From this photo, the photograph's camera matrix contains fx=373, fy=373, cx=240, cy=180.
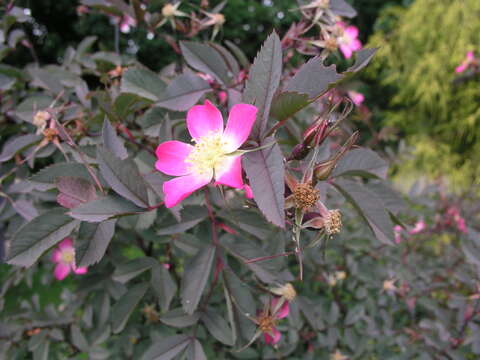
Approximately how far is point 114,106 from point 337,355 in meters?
0.86

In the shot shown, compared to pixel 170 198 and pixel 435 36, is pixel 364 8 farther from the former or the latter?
pixel 170 198

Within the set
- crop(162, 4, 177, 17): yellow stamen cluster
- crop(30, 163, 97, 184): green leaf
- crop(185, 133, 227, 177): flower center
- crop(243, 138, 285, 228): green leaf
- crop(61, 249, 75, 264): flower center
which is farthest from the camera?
crop(61, 249, 75, 264): flower center

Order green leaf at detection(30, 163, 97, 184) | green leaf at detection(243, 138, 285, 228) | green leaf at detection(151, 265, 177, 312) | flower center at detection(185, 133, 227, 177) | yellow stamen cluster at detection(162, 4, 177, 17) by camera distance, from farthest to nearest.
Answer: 1. yellow stamen cluster at detection(162, 4, 177, 17)
2. green leaf at detection(151, 265, 177, 312)
3. green leaf at detection(30, 163, 97, 184)
4. flower center at detection(185, 133, 227, 177)
5. green leaf at detection(243, 138, 285, 228)

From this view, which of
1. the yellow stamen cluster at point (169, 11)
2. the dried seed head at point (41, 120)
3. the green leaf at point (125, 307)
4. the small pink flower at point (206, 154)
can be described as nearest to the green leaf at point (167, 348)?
the green leaf at point (125, 307)

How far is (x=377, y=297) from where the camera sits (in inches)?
50.9

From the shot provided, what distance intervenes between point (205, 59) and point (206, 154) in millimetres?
268

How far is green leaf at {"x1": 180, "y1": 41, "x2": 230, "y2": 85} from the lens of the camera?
667 millimetres

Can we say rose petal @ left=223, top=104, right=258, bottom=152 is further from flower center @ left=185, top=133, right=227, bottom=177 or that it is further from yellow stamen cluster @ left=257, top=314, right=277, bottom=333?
yellow stamen cluster @ left=257, top=314, right=277, bottom=333

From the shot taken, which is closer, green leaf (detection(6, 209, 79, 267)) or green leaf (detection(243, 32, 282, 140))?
green leaf (detection(243, 32, 282, 140))

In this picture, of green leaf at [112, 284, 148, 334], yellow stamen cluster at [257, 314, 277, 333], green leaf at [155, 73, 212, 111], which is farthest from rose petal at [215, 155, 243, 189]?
green leaf at [112, 284, 148, 334]

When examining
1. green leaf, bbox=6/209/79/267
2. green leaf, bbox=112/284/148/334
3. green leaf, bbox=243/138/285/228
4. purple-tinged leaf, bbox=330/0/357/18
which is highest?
purple-tinged leaf, bbox=330/0/357/18

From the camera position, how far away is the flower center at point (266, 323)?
63cm

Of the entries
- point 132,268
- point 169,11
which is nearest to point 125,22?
point 169,11

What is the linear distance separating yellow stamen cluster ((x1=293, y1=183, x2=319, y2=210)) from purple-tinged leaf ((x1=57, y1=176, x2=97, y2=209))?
0.87ft
